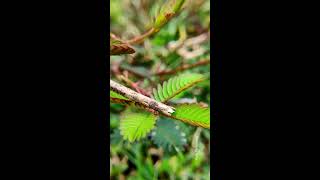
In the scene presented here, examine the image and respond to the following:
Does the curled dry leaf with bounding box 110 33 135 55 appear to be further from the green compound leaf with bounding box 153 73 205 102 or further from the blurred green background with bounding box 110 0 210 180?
the blurred green background with bounding box 110 0 210 180

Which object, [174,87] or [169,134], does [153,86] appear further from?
[174,87]

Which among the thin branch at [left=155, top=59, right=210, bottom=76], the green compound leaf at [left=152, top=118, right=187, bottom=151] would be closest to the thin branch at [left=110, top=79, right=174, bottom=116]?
the green compound leaf at [left=152, top=118, right=187, bottom=151]

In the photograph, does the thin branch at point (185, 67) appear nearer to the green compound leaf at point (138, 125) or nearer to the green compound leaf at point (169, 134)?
the green compound leaf at point (169, 134)

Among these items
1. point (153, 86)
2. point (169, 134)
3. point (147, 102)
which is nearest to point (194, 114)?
point (147, 102)
